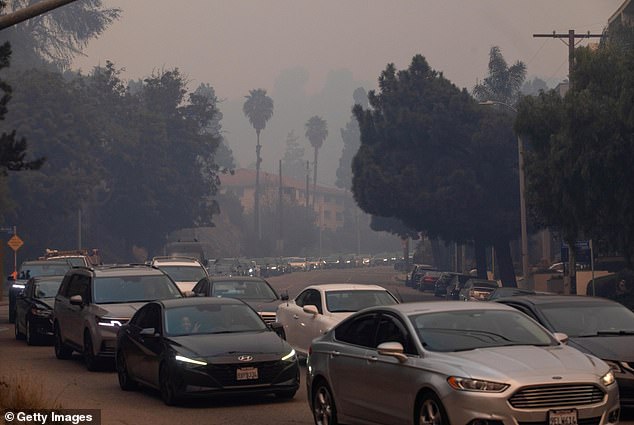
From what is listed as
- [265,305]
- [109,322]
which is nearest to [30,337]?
[265,305]

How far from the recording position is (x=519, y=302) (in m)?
16.7

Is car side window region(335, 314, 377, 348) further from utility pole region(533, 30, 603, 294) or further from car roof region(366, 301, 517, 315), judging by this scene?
utility pole region(533, 30, 603, 294)

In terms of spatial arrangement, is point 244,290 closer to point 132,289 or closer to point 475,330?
point 132,289

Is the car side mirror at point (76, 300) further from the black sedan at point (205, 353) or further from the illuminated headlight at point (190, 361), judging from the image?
the illuminated headlight at point (190, 361)

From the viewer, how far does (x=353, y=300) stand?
2183cm

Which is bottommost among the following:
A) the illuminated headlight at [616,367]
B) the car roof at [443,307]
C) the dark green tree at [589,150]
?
the illuminated headlight at [616,367]

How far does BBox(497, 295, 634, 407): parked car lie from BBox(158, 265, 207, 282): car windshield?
19.8 m

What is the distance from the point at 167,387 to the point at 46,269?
22.7m

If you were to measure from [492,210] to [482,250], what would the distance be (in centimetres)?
790

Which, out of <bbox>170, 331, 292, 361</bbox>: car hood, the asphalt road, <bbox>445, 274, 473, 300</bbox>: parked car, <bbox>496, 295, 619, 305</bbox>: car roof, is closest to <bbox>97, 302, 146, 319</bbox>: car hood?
the asphalt road

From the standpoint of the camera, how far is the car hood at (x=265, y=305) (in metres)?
24.9

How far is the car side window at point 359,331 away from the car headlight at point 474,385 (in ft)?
6.34

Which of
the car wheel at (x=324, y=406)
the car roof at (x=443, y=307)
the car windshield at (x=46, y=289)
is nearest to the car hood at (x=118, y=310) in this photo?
the car windshield at (x=46, y=289)

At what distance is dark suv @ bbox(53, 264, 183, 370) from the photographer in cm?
2147
